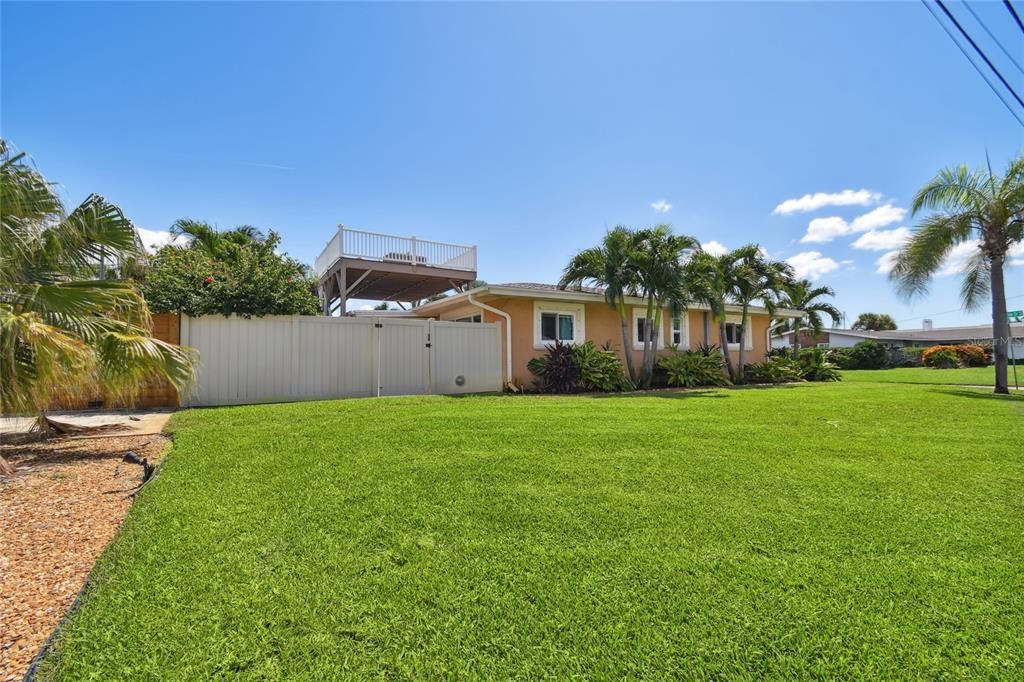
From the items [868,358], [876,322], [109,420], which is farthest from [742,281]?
Answer: [876,322]

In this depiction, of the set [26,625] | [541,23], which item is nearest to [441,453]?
[26,625]

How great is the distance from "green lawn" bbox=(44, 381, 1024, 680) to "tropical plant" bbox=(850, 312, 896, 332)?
202 ft

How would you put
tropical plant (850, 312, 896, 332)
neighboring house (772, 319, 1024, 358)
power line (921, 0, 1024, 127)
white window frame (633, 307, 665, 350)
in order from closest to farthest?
power line (921, 0, 1024, 127) < white window frame (633, 307, 665, 350) < neighboring house (772, 319, 1024, 358) < tropical plant (850, 312, 896, 332)

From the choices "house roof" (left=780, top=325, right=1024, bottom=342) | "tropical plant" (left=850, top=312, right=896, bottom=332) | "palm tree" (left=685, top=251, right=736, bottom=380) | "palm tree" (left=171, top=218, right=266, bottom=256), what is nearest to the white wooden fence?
"palm tree" (left=685, top=251, right=736, bottom=380)

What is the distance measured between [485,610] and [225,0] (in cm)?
1009

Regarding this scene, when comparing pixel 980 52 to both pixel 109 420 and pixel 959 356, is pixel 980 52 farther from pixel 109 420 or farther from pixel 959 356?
pixel 959 356

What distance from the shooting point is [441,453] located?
4859 mm

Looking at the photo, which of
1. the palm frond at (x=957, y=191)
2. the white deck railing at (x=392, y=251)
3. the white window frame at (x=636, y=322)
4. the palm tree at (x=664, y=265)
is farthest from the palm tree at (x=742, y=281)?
the white deck railing at (x=392, y=251)

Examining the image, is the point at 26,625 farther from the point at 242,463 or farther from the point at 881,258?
the point at 881,258

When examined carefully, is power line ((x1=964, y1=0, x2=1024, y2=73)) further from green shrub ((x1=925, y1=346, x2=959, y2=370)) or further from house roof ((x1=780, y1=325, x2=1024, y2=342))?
house roof ((x1=780, y1=325, x2=1024, y2=342))

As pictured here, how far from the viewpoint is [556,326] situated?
1354 centimetres

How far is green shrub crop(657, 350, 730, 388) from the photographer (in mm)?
14016

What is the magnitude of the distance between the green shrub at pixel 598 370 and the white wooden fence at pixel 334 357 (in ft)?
7.27

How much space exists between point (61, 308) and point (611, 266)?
A: 10769 mm
